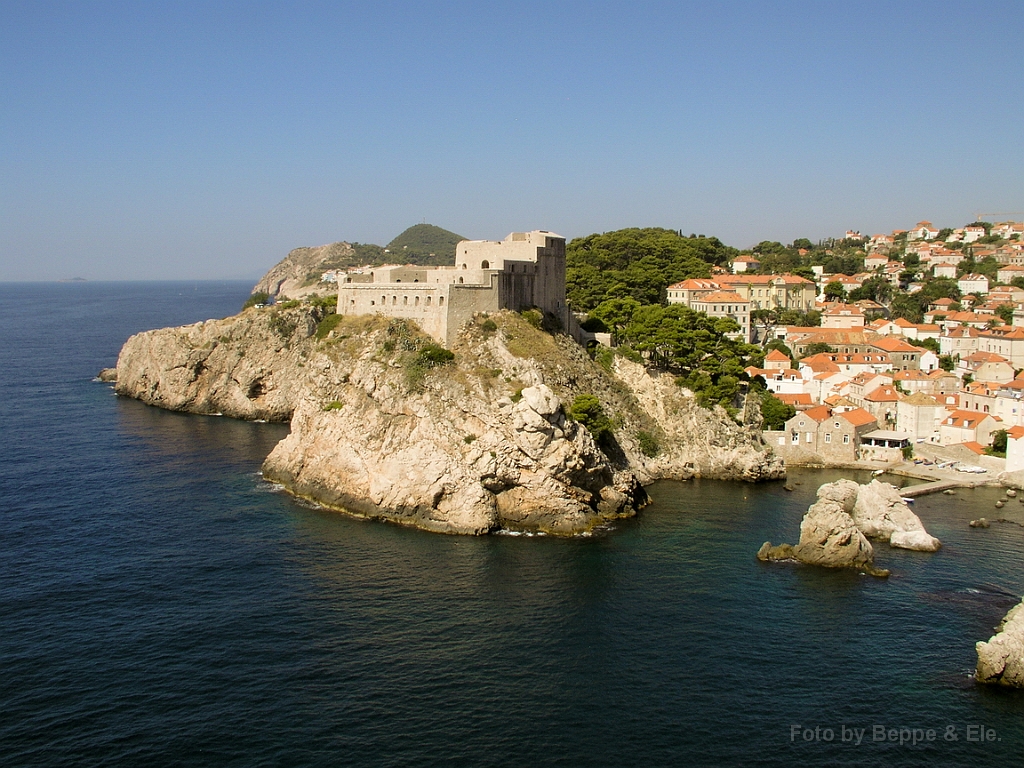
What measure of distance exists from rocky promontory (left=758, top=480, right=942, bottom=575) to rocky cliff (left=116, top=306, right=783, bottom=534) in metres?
10.3

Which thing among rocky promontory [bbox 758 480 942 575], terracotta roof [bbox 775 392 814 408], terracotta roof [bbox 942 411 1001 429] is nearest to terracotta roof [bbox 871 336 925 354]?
terracotta roof [bbox 775 392 814 408]

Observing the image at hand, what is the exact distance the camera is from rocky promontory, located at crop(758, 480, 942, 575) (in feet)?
131

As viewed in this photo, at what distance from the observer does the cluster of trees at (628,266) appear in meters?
76.6

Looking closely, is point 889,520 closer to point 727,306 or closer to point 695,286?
point 727,306

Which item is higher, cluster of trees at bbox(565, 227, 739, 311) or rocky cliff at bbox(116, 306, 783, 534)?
cluster of trees at bbox(565, 227, 739, 311)

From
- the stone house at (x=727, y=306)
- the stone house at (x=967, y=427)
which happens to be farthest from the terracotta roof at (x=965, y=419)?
the stone house at (x=727, y=306)

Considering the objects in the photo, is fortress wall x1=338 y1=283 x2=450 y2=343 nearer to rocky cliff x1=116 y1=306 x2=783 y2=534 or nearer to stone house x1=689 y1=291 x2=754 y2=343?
rocky cliff x1=116 y1=306 x2=783 y2=534

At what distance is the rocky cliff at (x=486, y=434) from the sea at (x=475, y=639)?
1.89 meters

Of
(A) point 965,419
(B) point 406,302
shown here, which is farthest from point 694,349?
(B) point 406,302

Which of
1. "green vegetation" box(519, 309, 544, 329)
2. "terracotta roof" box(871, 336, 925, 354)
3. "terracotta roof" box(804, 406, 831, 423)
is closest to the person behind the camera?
"green vegetation" box(519, 309, 544, 329)

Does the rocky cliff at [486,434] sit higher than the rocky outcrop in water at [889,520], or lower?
higher

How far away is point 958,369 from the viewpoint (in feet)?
269

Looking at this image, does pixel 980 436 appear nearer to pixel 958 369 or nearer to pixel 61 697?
pixel 958 369

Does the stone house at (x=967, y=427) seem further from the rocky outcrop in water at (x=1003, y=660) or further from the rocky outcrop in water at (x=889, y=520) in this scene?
the rocky outcrop in water at (x=1003, y=660)
